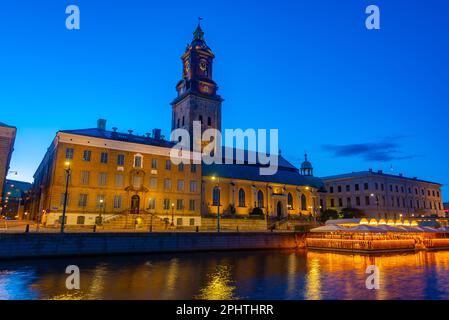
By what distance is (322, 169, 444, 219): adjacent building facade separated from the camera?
8744 cm

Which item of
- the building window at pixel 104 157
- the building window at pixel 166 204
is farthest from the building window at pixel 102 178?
the building window at pixel 166 204

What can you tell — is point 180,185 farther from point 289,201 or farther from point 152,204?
point 289,201

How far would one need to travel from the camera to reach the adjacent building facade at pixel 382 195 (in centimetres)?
8744

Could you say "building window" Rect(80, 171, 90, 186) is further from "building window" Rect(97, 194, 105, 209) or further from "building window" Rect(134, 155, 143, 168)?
"building window" Rect(134, 155, 143, 168)

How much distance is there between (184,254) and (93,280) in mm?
17030

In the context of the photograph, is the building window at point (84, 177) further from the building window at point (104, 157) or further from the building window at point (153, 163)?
the building window at point (153, 163)

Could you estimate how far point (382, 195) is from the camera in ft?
289

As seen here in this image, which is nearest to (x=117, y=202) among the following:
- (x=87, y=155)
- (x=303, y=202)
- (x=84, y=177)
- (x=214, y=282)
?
(x=84, y=177)

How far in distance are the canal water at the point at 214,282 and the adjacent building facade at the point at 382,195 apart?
66.4 meters

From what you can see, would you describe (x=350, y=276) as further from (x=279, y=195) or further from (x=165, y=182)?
(x=279, y=195)

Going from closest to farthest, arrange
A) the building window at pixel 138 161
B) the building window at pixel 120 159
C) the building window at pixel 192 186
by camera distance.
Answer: the building window at pixel 120 159
the building window at pixel 138 161
the building window at pixel 192 186

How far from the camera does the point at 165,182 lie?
51.3m

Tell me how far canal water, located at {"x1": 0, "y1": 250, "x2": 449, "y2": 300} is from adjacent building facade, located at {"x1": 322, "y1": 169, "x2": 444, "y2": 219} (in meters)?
66.4

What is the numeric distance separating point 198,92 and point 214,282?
6055 cm
